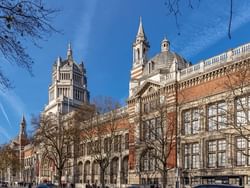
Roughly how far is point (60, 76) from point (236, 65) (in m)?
114

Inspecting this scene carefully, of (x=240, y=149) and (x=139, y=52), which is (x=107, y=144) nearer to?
(x=139, y=52)

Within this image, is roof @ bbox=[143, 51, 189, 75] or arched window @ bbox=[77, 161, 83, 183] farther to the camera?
arched window @ bbox=[77, 161, 83, 183]

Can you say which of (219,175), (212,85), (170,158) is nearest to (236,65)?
(212,85)

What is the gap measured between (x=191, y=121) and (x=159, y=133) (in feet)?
18.5

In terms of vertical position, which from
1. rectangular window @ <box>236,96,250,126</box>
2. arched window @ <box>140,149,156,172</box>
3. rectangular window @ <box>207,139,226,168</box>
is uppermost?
rectangular window @ <box>236,96,250,126</box>

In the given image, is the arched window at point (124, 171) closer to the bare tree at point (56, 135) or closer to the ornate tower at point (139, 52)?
the bare tree at point (56, 135)

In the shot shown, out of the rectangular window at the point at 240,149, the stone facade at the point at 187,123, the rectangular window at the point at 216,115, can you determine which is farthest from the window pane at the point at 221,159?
the rectangular window at the point at 216,115

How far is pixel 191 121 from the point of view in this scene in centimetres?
5969

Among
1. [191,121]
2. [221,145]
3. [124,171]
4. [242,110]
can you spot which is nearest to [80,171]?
[124,171]

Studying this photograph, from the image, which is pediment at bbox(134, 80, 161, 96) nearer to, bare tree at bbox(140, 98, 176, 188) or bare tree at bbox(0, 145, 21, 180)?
bare tree at bbox(140, 98, 176, 188)

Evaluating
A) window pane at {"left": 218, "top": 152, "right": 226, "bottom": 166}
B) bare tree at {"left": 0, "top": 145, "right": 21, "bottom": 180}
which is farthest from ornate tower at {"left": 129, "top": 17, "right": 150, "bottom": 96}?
bare tree at {"left": 0, "top": 145, "right": 21, "bottom": 180}

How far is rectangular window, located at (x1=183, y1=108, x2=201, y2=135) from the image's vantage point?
58562 millimetres

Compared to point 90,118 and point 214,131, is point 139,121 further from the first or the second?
point 214,131

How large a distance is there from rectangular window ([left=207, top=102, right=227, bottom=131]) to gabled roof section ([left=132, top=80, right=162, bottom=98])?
12293 mm
